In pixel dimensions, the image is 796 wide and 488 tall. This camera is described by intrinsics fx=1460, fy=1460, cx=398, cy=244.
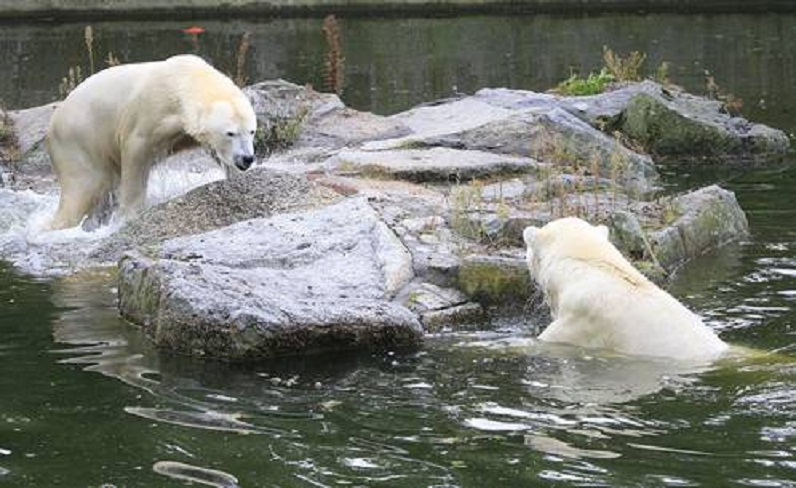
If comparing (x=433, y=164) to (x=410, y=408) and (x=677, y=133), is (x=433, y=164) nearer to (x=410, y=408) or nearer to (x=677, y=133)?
(x=677, y=133)

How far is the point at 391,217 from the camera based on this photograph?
8.84m

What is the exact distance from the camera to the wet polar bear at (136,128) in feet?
28.9

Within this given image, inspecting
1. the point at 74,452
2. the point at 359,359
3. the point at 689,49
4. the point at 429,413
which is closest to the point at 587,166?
the point at 359,359

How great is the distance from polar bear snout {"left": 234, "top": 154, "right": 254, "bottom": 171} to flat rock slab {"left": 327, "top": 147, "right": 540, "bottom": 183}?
182 centimetres

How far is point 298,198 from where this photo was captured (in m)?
9.06

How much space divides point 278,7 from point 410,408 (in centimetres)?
2514

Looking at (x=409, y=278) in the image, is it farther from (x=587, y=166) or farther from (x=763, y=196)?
(x=763, y=196)

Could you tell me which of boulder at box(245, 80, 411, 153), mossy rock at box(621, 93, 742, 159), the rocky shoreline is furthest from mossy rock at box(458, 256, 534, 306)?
mossy rock at box(621, 93, 742, 159)

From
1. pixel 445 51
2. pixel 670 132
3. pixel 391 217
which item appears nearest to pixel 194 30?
pixel 445 51

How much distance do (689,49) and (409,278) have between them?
15.8 metres

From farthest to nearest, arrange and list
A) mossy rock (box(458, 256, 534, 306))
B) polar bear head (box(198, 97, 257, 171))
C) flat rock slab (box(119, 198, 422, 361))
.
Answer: polar bear head (box(198, 97, 257, 171))
mossy rock (box(458, 256, 534, 306))
flat rock slab (box(119, 198, 422, 361))

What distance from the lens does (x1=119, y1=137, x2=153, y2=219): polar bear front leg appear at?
365 inches

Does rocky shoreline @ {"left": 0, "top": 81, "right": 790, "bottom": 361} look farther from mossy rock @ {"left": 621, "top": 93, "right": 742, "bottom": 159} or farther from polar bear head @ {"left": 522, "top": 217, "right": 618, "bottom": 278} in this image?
polar bear head @ {"left": 522, "top": 217, "right": 618, "bottom": 278}

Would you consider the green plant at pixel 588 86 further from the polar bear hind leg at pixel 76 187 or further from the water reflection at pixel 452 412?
the water reflection at pixel 452 412
